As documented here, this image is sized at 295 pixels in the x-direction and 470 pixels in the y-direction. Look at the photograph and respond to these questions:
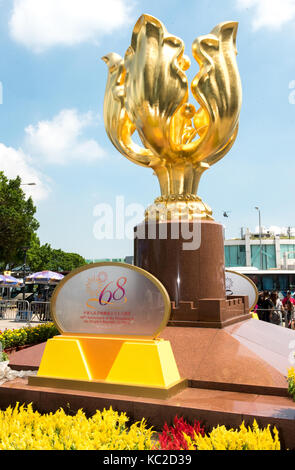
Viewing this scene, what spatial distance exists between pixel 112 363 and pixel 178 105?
5.30 metres

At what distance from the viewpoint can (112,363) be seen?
16.5ft

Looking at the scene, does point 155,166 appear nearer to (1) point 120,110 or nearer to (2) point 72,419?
(1) point 120,110

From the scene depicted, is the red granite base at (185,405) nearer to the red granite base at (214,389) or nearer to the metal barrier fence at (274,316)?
the red granite base at (214,389)

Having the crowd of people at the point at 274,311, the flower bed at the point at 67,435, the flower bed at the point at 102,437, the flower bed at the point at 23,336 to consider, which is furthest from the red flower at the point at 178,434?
the crowd of people at the point at 274,311

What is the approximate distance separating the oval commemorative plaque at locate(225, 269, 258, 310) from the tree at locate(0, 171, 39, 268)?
20378 mm

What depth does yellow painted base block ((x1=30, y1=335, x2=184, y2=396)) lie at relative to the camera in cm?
473

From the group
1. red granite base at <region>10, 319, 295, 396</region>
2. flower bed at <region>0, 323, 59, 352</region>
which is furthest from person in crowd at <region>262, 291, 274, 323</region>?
flower bed at <region>0, 323, 59, 352</region>

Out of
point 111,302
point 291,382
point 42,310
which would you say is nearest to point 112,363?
point 111,302

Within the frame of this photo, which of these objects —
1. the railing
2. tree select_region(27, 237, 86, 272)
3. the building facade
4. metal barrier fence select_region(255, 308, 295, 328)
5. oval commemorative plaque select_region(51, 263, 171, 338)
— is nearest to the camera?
oval commemorative plaque select_region(51, 263, 171, 338)

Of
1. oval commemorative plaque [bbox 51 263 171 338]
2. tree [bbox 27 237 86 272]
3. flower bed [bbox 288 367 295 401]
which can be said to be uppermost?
tree [bbox 27 237 86 272]

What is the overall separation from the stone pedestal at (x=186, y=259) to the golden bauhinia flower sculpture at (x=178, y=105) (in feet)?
1.19

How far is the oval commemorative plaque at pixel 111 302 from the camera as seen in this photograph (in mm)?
5026

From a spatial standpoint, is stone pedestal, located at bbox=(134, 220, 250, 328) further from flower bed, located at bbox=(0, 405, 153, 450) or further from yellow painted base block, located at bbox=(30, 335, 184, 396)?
flower bed, located at bbox=(0, 405, 153, 450)

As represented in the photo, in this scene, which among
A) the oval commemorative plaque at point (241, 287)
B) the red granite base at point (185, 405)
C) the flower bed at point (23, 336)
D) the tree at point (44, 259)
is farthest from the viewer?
the tree at point (44, 259)
